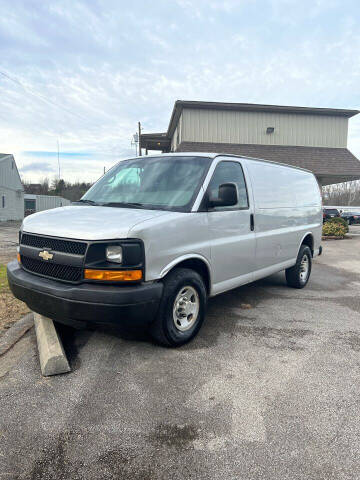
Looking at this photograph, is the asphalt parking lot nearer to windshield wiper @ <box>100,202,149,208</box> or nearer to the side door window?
windshield wiper @ <box>100,202,149,208</box>

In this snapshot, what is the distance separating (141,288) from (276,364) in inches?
61.2

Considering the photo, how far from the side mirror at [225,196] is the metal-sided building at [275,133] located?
51.4 feet

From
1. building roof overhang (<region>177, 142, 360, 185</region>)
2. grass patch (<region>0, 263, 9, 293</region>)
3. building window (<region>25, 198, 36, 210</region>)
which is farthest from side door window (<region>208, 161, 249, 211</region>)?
building window (<region>25, 198, 36, 210</region>)

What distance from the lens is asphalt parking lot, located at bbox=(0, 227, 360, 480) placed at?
2.15 m

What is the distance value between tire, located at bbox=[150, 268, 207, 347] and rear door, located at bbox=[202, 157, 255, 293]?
388mm

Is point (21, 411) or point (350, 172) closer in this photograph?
point (21, 411)

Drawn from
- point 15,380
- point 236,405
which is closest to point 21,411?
point 15,380

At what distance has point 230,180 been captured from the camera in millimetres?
4516

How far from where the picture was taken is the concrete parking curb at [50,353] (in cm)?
318

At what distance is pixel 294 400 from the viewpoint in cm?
287

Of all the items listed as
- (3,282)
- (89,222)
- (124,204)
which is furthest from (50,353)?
(3,282)

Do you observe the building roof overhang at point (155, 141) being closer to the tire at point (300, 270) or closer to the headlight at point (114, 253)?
the tire at point (300, 270)

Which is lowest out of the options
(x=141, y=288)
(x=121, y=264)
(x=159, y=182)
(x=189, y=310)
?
(x=189, y=310)

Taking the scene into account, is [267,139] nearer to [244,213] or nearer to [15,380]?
[244,213]
